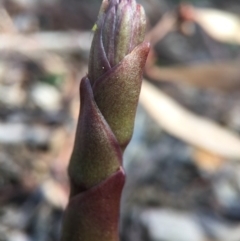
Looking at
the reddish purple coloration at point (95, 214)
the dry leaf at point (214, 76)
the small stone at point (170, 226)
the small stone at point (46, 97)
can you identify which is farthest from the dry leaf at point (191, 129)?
the reddish purple coloration at point (95, 214)

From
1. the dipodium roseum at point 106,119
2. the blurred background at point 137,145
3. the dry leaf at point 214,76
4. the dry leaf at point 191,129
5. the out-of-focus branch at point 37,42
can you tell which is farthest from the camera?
the out-of-focus branch at point 37,42

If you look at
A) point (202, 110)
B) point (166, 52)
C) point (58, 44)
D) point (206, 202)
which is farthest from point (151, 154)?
point (166, 52)

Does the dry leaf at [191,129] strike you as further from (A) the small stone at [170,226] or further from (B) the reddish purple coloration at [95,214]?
(B) the reddish purple coloration at [95,214]

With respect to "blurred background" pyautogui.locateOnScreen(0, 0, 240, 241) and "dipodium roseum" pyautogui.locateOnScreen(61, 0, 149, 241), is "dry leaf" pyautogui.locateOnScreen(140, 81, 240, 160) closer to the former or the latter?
"blurred background" pyautogui.locateOnScreen(0, 0, 240, 241)

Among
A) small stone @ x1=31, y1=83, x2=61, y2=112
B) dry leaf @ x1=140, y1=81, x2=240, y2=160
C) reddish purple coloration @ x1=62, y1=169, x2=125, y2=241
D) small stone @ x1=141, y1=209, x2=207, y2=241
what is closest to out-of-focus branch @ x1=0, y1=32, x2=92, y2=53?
small stone @ x1=31, y1=83, x2=61, y2=112

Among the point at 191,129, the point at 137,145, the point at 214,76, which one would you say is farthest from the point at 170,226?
the point at 214,76
